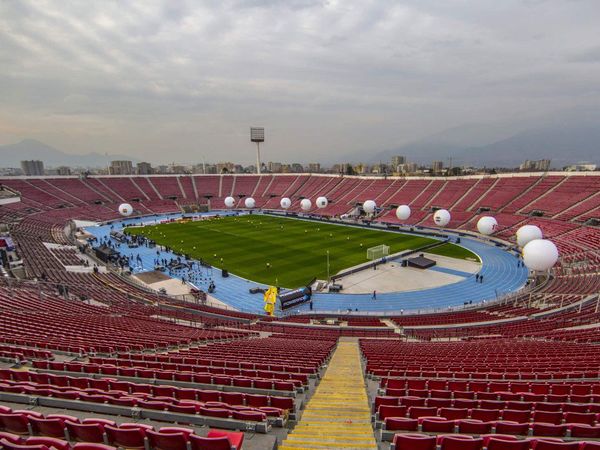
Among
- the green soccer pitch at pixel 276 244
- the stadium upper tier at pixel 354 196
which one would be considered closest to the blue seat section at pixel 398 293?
the green soccer pitch at pixel 276 244

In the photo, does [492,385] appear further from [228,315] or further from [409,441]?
[228,315]

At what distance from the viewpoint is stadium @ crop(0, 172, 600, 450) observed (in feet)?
19.7

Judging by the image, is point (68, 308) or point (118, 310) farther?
point (118, 310)

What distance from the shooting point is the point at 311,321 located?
26828 millimetres

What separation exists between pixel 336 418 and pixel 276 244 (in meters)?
43.8

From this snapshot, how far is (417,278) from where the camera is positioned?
123 feet

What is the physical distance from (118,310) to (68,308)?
11.1ft

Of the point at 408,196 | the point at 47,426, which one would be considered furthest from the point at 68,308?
the point at 408,196

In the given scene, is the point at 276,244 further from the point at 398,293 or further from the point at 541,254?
the point at 541,254

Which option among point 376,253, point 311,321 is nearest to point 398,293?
point 376,253

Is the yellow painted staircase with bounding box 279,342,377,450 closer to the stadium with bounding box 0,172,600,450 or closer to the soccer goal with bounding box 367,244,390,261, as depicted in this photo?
the stadium with bounding box 0,172,600,450

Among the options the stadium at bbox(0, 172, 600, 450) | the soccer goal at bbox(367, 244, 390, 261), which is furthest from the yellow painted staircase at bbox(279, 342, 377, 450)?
the soccer goal at bbox(367, 244, 390, 261)

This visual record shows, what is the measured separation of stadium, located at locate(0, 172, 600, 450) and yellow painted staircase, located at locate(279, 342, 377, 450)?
0.07 metres

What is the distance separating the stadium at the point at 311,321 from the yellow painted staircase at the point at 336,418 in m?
0.07
